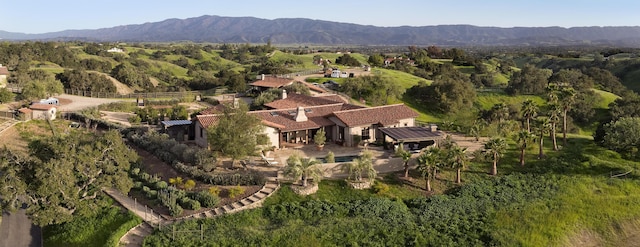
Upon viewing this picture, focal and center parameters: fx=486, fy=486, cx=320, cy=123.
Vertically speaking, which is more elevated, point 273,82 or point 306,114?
point 273,82

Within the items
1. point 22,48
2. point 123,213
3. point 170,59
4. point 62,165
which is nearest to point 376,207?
point 123,213

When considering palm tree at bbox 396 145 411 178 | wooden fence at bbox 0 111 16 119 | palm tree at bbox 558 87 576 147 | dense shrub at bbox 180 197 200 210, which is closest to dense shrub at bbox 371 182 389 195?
palm tree at bbox 396 145 411 178

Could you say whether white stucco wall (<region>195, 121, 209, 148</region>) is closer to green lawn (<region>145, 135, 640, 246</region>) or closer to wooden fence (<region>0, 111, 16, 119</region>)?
green lawn (<region>145, 135, 640, 246</region>)

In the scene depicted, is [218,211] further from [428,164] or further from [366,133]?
[366,133]

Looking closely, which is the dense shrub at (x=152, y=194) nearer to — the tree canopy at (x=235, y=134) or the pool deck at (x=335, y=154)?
the tree canopy at (x=235, y=134)

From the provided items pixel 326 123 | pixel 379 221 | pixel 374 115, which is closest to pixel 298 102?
pixel 326 123

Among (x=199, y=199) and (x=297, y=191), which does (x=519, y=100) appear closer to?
(x=297, y=191)
